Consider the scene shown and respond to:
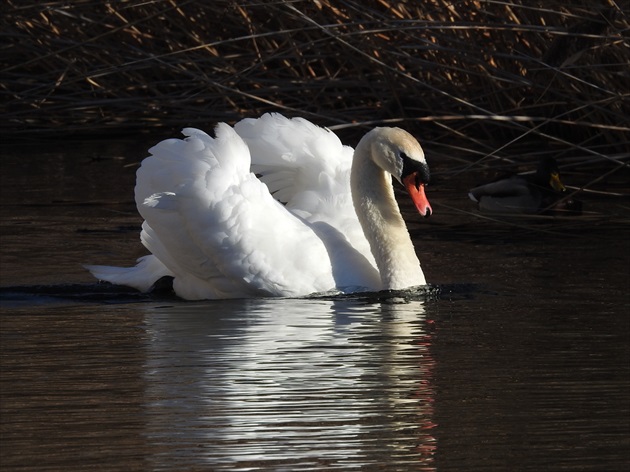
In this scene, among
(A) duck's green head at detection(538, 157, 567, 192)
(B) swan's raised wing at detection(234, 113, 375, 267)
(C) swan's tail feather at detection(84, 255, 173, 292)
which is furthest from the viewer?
(A) duck's green head at detection(538, 157, 567, 192)

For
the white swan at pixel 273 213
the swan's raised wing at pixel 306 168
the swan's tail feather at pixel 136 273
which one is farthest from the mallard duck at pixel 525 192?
the swan's tail feather at pixel 136 273

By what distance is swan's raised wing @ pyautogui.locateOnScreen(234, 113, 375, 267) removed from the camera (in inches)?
277

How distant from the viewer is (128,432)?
14.0ft

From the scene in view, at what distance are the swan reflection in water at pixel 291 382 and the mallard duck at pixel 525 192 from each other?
257cm

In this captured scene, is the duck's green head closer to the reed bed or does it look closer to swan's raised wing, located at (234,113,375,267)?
the reed bed

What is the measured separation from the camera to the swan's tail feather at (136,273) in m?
6.93

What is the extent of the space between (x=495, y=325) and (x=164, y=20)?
21.9 feet

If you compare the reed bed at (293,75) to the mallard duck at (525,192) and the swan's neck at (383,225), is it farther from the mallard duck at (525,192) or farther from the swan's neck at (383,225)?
the swan's neck at (383,225)

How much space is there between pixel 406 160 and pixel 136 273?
52.1 inches

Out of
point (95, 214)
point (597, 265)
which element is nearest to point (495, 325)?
point (597, 265)

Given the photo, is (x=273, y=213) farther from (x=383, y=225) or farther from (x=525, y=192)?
(x=525, y=192)

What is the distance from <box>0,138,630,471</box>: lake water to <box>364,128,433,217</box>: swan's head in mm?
425

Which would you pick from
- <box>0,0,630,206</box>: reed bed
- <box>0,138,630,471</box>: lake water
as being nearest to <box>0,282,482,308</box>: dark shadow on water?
<box>0,138,630,471</box>: lake water

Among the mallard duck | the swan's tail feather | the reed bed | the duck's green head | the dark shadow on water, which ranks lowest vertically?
the dark shadow on water
